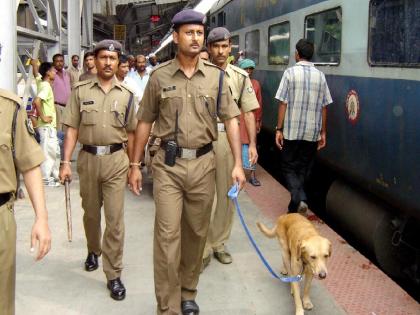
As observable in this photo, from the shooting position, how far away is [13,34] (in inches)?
227

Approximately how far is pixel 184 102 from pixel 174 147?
0.94 feet

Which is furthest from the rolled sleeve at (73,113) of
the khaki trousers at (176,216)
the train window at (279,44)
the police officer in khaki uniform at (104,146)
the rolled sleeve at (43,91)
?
the train window at (279,44)

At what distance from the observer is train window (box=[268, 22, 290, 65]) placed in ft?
25.0

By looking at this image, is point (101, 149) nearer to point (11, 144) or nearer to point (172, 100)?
point (172, 100)

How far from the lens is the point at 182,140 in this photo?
3523 mm

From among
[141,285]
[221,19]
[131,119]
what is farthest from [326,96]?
[221,19]

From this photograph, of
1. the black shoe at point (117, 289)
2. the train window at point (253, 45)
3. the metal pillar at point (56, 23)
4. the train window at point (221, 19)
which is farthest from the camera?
the train window at point (221, 19)

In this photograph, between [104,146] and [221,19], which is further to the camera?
[221,19]

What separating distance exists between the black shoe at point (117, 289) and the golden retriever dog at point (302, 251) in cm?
117

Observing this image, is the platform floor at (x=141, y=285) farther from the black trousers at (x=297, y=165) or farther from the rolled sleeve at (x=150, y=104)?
the rolled sleeve at (x=150, y=104)

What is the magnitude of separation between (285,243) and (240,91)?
1.36m

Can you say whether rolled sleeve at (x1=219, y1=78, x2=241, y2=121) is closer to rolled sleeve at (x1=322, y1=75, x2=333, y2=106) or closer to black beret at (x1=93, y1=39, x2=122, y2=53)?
black beret at (x1=93, y1=39, x2=122, y2=53)

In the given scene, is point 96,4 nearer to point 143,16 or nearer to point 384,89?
point 143,16

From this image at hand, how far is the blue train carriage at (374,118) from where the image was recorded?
4.29 meters
